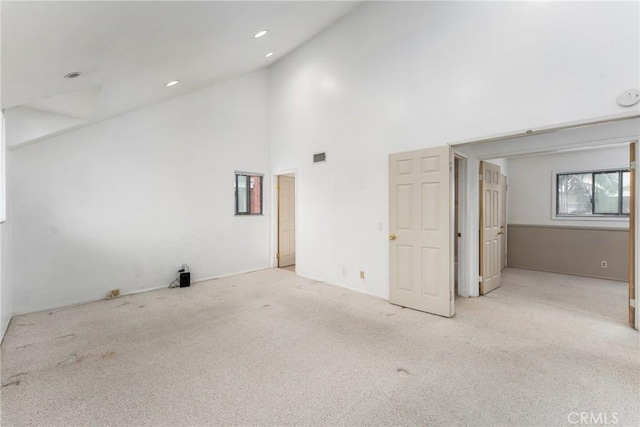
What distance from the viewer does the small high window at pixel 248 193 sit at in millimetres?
5863

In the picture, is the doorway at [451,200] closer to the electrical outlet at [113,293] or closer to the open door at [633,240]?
the open door at [633,240]

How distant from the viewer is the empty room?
2.08 meters

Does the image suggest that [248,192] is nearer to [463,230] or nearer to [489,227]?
[463,230]

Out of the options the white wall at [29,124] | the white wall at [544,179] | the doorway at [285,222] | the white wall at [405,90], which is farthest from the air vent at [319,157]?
the white wall at [544,179]

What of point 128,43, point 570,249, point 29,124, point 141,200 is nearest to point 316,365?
point 128,43

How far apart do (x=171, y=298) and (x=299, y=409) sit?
315 centimetres

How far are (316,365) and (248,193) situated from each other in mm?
4210

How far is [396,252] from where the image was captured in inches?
156

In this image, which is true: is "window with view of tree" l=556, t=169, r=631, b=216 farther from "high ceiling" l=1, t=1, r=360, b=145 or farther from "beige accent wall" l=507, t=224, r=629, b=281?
"high ceiling" l=1, t=1, r=360, b=145

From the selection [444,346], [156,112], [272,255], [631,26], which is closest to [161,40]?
[156,112]

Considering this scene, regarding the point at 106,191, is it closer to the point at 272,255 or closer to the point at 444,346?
the point at 272,255

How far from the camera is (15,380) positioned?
229 cm

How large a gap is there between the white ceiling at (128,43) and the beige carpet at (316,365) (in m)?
2.31

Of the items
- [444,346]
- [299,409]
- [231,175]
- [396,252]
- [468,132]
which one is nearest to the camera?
[299,409]
